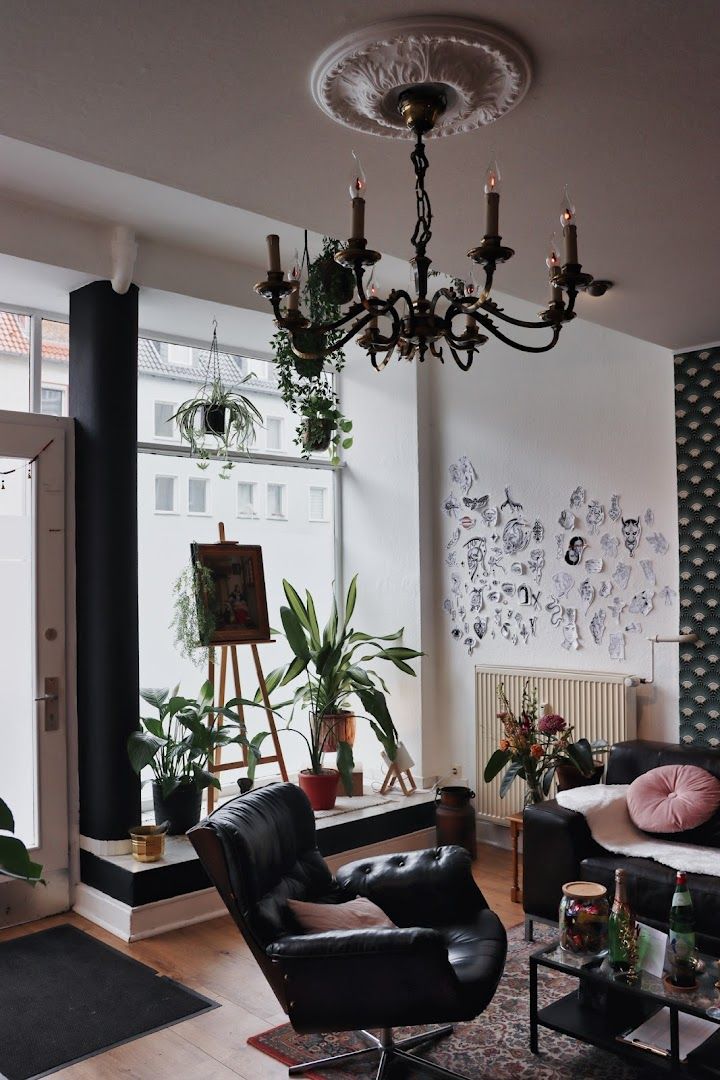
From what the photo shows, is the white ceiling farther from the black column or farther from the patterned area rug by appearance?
the patterned area rug

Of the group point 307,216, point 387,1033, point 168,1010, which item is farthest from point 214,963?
point 307,216

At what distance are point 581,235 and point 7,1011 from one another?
3.41 m

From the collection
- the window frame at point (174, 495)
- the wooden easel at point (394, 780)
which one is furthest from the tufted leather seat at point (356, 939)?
the window frame at point (174, 495)

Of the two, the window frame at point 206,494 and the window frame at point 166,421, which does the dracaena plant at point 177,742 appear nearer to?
the window frame at point 206,494

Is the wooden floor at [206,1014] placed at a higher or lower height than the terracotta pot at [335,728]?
lower

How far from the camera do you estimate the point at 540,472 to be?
5.25 meters

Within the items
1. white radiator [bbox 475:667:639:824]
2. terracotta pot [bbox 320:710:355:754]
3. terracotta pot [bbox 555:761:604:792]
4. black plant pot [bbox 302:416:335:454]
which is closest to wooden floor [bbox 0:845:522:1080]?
terracotta pot [bbox 555:761:604:792]

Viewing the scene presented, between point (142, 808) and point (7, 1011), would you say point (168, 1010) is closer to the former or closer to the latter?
point (7, 1011)

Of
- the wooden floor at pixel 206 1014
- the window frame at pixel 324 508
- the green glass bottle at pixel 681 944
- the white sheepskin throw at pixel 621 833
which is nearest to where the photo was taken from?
the green glass bottle at pixel 681 944

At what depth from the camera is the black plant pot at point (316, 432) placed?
5254 mm

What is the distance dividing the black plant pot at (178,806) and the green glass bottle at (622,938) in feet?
7.38

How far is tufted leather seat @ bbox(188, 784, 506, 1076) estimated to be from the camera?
104 inches

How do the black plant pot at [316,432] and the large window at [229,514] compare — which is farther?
the black plant pot at [316,432]

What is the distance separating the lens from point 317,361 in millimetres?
4648
